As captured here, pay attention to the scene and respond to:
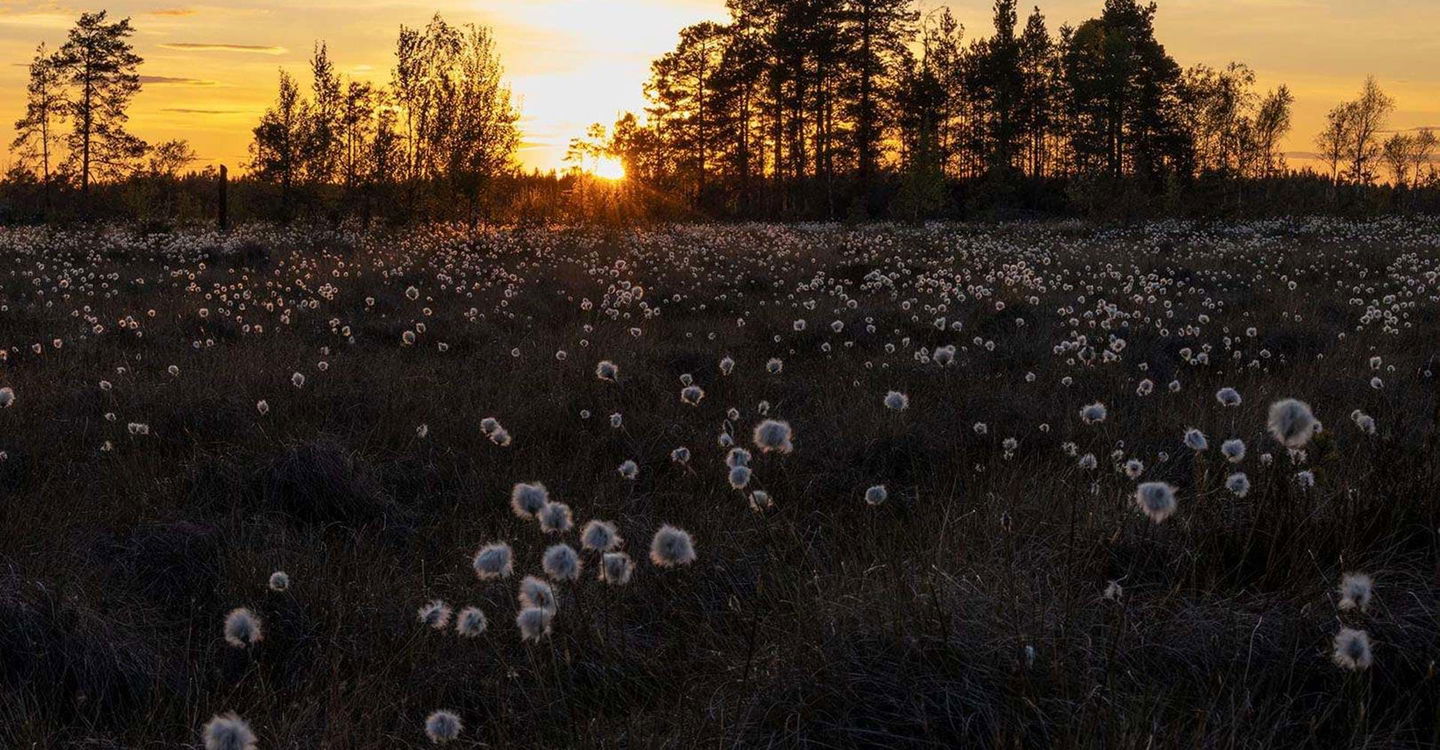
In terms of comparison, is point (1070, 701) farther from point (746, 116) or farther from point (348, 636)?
point (746, 116)

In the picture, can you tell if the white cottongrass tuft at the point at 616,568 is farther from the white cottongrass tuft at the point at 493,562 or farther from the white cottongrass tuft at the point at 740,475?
the white cottongrass tuft at the point at 740,475

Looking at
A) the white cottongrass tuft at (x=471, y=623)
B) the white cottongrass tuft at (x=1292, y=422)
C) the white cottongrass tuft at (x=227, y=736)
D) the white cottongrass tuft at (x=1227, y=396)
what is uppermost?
the white cottongrass tuft at (x=1292, y=422)

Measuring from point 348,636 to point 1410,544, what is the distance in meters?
3.73

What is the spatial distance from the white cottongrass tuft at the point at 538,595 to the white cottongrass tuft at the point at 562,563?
0.14 ft

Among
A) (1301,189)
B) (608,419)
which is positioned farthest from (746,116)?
(608,419)

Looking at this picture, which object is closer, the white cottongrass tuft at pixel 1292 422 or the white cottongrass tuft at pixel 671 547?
the white cottongrass tuft at pixel 1292 422

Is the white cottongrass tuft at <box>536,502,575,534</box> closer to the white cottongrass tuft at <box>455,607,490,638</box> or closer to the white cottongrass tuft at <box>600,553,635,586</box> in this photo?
the white cottongrass tuft at <box>600,553,635,586</box>

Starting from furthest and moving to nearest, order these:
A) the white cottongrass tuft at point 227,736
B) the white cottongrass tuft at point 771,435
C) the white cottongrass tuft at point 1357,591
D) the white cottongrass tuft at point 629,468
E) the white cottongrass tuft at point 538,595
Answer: the white cottongrass tuft at point 629,468 → the white cottongrass tuft at point 771,435 → the white cottongrass tuft at point 538,595 → the white cottongrass tuft at point 1357,591 → the white cottongrass tuft at point 227,736

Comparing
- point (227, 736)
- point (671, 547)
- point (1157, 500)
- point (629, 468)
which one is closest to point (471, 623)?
point (671, 547)

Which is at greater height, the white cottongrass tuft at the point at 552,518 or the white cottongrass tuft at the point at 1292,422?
the white cottongrass tuft at the point at 1292,422

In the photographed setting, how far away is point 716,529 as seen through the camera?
4.22 metres

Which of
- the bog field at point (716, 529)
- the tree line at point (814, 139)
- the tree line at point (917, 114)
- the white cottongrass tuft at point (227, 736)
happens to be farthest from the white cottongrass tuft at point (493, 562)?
the tree line at point (917, 114)

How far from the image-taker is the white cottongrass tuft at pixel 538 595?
2457 mm

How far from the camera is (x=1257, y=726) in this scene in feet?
7.55
